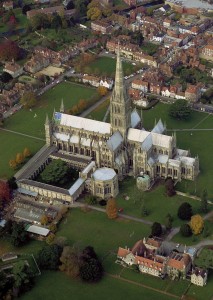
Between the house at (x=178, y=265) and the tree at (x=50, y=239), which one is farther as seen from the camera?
the tree at (x=50, y=239)

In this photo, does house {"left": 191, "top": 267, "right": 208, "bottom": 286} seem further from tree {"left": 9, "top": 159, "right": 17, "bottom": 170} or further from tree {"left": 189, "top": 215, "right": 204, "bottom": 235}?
tree {"left": 9, "top": 159, "right": 17, "bottom": 170}

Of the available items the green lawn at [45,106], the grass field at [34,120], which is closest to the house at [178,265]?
the grass field at [34,120]

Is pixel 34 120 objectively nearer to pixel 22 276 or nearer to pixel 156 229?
pixel 156 229

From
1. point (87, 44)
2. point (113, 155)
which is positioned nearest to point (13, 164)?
point (113, 155)

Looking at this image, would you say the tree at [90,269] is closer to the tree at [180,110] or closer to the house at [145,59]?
the tree at [180,110]

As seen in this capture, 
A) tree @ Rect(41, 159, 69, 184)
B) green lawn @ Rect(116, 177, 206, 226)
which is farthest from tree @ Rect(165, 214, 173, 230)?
tree @ Rect(41, 159, 69, 184)

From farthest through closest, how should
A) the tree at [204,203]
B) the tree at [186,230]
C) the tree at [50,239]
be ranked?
1. the tree at [204,203]
2. the tree at [186,230]
3. the tree at [50,239]
